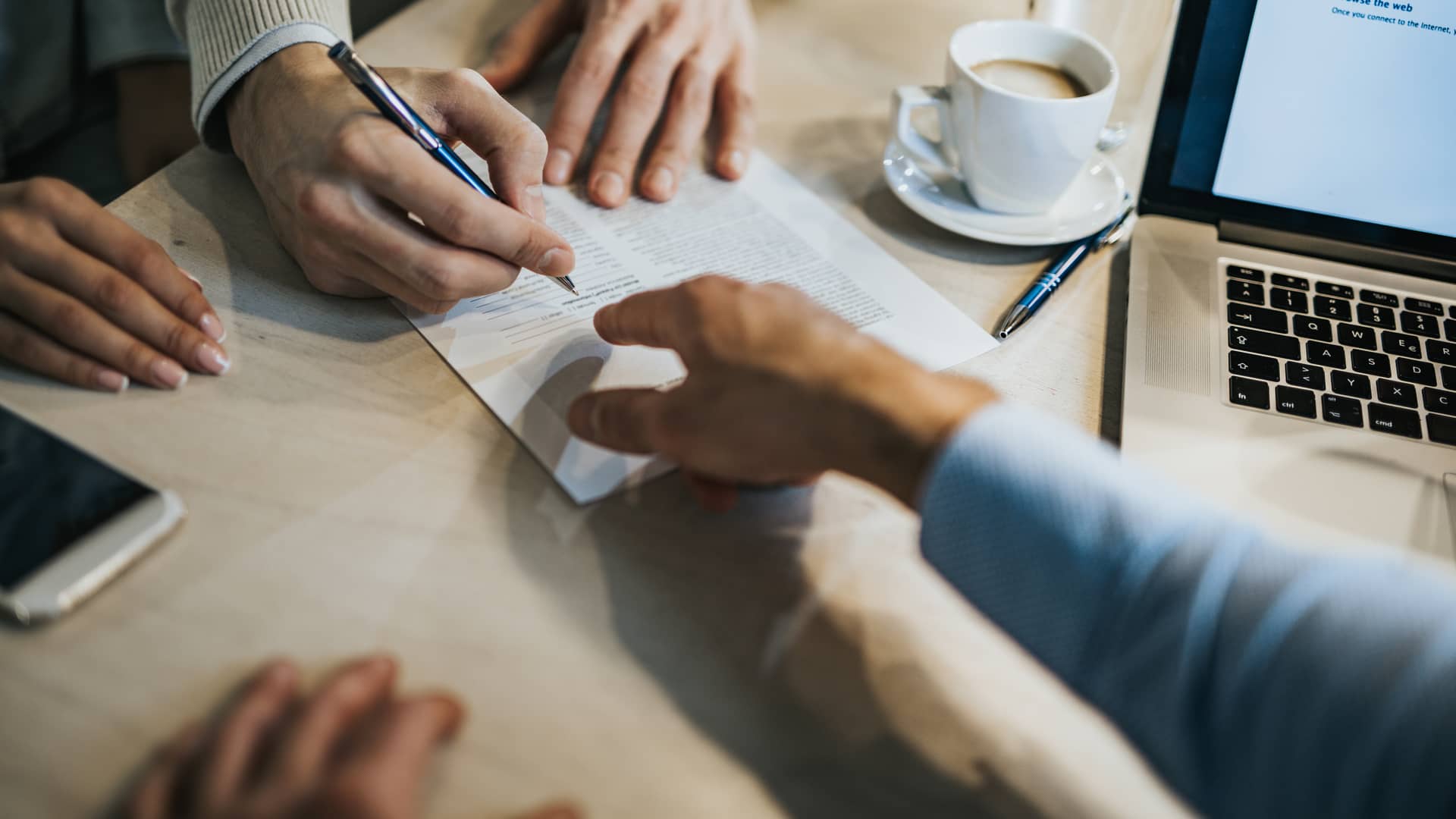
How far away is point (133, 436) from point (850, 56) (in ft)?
2.36

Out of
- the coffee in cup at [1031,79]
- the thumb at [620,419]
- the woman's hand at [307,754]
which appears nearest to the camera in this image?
the woman's hand at [307,754]

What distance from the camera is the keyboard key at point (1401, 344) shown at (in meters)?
0.62

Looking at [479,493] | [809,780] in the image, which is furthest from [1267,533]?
[479,493]

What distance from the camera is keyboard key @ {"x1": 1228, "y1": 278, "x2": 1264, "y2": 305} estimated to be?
651mm

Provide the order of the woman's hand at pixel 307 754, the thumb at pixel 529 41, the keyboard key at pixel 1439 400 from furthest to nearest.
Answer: the thumb at pixel 529 41
the keyboard key at pixel 1439 400
the woman's hand at pixel 307 754

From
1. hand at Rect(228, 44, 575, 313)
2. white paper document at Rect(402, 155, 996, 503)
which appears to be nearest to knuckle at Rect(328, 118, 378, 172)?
hand at Rect(228, 44, 575, 313)

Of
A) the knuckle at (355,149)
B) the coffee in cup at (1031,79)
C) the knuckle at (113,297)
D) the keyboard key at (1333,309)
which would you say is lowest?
the keyboard key at (1333,309)

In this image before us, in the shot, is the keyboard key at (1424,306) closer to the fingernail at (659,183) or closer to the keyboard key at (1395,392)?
the keyboard key at (1395,392)

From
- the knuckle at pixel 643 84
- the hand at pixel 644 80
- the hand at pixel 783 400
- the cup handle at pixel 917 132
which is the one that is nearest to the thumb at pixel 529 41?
the hand at pixel 644 80

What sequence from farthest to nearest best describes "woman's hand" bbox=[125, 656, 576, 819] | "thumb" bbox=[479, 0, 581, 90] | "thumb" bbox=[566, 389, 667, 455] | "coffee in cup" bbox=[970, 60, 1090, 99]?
1. "thumb" bbox=[479, 0, 581, 90]
2. "coffee in cup" bbox=[970, 60, 1090, 99]
3. "thumb" bbox=[566, 389, 667, 455]
4. "woman's hand" bbox=[125, 656, 576, 819]

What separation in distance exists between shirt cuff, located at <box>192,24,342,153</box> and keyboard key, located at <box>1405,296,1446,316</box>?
0.77m

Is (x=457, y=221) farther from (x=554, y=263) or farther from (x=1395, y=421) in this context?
(x=1395, y=421)

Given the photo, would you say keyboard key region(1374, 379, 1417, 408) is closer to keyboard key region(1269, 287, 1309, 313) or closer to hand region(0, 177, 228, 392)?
keyboard key region(1269, 287, 1309, 313)

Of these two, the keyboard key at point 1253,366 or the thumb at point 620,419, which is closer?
the thumb at point 620,419
